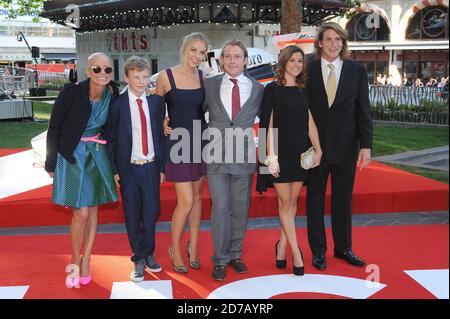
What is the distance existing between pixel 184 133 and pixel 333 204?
1.33 meters

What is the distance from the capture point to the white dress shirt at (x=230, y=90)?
140 inches

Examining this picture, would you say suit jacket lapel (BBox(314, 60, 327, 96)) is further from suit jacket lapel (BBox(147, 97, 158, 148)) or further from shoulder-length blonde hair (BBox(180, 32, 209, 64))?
suit jacket lapel (BBox(147, 97, 158, 148))

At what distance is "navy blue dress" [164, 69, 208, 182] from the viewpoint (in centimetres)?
357

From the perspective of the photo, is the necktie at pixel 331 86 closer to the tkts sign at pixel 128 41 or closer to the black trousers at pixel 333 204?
the black trousers at pixel 333 204

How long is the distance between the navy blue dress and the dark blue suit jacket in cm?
8

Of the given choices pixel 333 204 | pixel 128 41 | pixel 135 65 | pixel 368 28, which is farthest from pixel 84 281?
pixel 368 28

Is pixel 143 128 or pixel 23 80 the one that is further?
pixel 23 80

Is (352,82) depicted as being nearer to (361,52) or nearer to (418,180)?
(418,180)

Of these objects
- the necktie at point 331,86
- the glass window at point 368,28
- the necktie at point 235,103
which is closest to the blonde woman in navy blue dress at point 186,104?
the necktie at point 235,103

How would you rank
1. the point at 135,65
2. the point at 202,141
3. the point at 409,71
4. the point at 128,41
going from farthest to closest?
the point at 409,71
the point at 128,41
the point at 202,141
the point at 135,65

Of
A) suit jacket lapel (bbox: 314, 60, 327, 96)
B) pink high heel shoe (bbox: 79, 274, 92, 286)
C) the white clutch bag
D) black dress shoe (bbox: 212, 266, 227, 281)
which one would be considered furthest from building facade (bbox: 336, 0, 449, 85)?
pink high heel shoe (bbox: 79, 274, 92, 286)

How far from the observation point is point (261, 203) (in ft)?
17.8

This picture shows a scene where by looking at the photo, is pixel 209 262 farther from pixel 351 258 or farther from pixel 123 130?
pixel 123 130

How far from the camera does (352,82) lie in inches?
147
